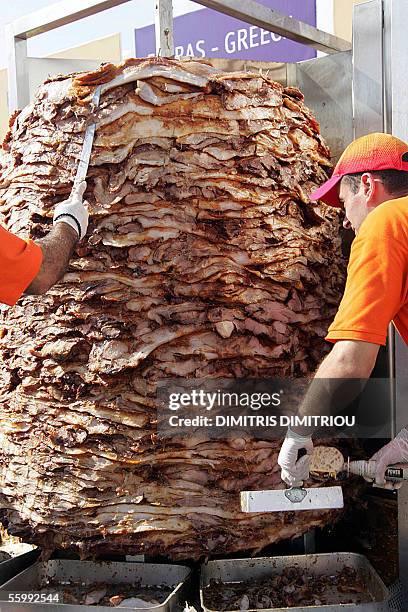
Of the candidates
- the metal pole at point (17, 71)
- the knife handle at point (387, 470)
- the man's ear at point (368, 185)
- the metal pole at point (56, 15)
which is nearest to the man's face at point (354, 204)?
the man's ear at point (368, 185)

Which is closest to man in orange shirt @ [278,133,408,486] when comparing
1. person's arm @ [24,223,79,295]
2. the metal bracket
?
the metal bracket

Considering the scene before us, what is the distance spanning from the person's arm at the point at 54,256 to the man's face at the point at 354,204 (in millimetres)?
1356

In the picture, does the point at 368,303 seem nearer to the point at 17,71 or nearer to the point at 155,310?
the point at 155,310

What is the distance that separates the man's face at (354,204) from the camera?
353 centimetres

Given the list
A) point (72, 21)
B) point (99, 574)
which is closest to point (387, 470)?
point (99, 574)

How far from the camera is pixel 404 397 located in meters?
4.09

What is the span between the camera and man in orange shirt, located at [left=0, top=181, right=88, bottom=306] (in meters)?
3.46

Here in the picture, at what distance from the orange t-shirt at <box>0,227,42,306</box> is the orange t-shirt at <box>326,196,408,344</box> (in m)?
1.45

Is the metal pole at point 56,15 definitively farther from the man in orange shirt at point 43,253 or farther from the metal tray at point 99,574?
the metal tray at point 99,574

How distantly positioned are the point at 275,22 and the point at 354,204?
1.83 meters

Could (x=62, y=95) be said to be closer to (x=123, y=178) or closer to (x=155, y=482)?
(x=123, y=178)

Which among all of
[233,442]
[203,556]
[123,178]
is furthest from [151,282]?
[203,556]

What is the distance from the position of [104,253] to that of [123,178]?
0.39m

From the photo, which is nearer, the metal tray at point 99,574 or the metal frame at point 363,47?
the metal tray at point 99,574
